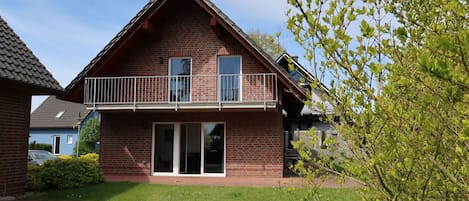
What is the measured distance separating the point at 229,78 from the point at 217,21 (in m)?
2.00

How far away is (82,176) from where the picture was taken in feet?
36.0

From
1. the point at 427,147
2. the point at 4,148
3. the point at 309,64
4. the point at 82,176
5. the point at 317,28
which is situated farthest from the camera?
the point at 82,176

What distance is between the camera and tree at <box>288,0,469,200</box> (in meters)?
1.70

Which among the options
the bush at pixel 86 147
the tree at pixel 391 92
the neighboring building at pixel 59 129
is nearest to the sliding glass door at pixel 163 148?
the tree at pixel 391 92

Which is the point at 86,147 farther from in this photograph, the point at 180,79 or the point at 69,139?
the point at 180,79

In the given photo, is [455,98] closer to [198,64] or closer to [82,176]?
[82,176]

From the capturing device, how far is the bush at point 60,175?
10055 millimetres

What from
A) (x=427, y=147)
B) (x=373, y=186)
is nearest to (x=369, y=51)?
(x=427, y=147)

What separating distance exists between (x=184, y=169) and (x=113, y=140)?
2.87 metres

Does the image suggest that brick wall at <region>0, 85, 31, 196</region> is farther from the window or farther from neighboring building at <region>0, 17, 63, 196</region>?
the window

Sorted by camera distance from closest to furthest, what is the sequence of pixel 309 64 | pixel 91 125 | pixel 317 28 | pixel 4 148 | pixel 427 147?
pixel 427 147, pixel 317 28, pixel 309 64, pixel 4 148, pixel 91 125

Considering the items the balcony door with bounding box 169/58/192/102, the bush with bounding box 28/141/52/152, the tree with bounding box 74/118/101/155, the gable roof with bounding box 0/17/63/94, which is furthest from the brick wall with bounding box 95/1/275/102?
the bush with bounding box 28/141/52/152

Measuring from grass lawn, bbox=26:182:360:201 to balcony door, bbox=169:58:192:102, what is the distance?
3924 mm

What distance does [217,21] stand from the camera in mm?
13477
